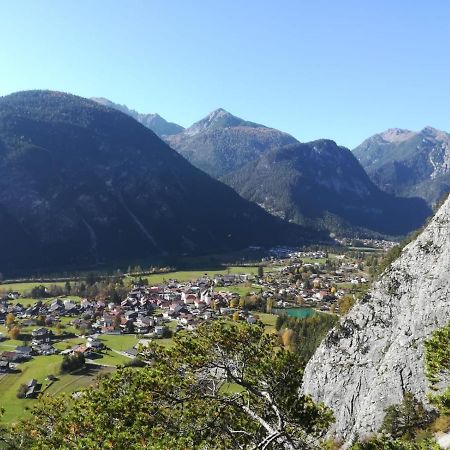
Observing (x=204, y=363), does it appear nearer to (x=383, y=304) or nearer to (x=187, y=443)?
(x=187, y=443)

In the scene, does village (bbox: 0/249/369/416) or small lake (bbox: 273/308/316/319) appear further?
small lake (bbox: 273/308/316/319)

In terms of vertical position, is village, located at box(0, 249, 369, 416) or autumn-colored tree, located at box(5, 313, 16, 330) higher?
autumn-colored tree, located at box(5, 313, 16, 330)

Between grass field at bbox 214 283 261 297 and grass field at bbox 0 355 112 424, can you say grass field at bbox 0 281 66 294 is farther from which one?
grass field at bbox 0 355 112 424

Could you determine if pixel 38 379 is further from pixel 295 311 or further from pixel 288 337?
pixel 295 311

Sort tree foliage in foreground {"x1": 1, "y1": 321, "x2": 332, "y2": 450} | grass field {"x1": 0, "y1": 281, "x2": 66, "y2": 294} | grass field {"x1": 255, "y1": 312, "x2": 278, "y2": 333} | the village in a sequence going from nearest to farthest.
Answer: tree foliage in foreground {"x1": 1, "y1": 321, "x2": 332, "y2": 450}, the village, grass field {"x1": 255, "y1": 312, "x2": 278, "y2": 333}, grass field {"x1": 0, "y1": 281, "x2": 66, "y2": 294}

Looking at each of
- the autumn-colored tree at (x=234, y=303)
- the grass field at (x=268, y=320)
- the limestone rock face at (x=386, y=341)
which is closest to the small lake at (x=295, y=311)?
the grass field at (x=268, y=320)

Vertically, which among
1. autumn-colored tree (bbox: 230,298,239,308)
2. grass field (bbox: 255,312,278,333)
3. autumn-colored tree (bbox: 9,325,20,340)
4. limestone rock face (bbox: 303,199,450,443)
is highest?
limestone rock face (bbox: 303,199,450,443)

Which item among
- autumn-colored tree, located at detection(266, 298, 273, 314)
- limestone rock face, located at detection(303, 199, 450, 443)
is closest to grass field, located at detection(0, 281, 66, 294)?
autumn-colored tree, located at detection(266, 298, 273, 314)

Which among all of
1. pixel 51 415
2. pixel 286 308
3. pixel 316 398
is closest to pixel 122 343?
pixel 286 308
